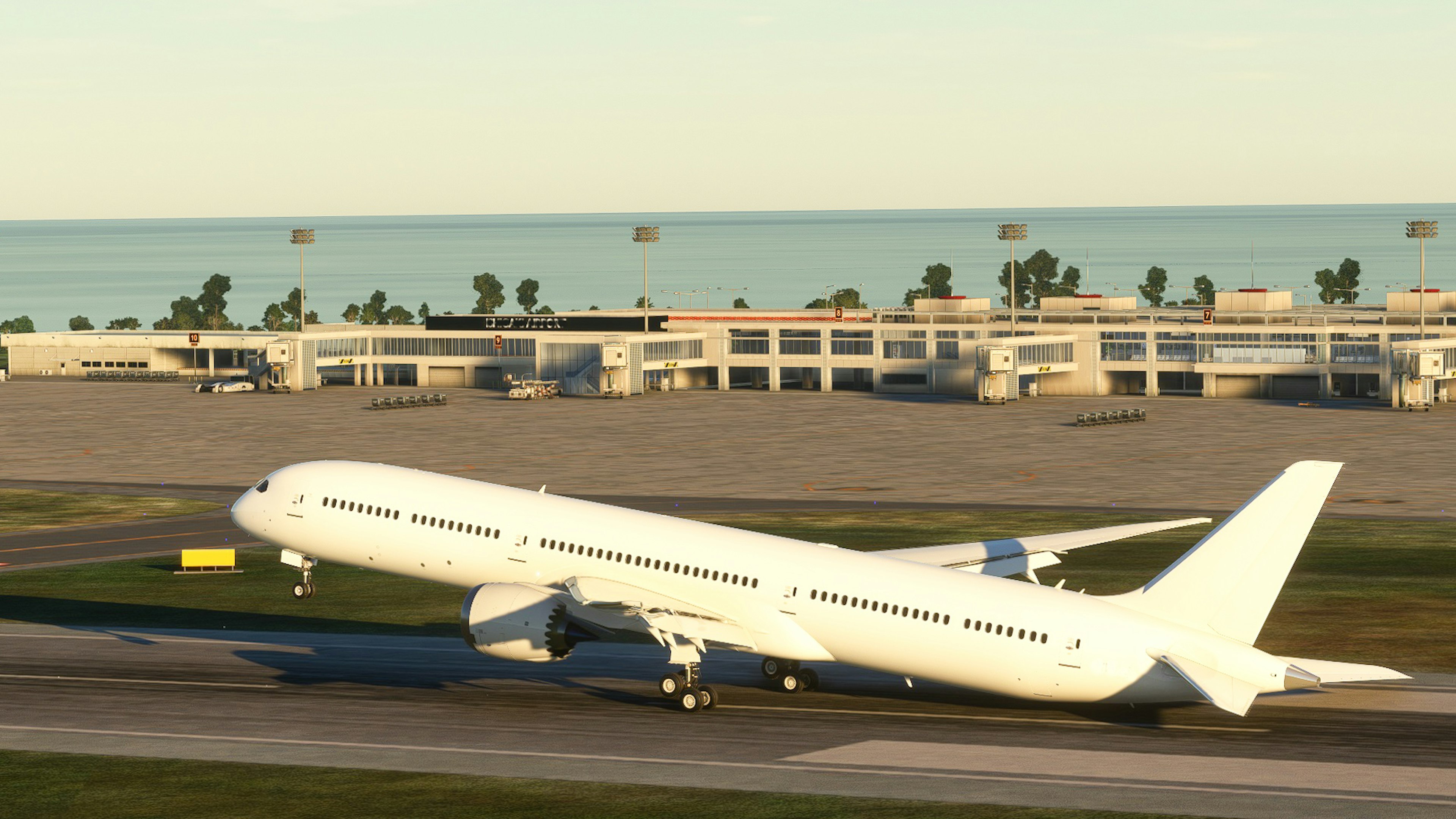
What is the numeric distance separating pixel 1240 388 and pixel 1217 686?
13969cm

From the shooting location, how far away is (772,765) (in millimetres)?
38344

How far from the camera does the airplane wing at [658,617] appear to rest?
4269 cm

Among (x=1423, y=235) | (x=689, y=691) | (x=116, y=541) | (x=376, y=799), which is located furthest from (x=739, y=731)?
(x=1423, y=235)

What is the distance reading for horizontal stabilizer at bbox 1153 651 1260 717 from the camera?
3712 centimetres

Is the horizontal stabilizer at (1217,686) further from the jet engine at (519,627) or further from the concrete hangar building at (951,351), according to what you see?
the concrete hangar building at (951,351)

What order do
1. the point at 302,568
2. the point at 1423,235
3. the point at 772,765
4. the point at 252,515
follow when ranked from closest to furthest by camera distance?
the point at 772,765 → the point at 252,515 → the point at 302,568 → the point at 1423,235

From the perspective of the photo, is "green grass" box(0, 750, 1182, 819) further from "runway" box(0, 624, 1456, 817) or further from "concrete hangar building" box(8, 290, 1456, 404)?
"concrete hangar building" box(8, 290, 1456, 404)

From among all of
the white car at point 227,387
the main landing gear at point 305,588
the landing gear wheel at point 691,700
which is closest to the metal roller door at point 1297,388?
the white car at point 227,387

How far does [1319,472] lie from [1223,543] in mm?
2812

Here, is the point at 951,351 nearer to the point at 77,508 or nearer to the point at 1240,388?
the point at 1240,388

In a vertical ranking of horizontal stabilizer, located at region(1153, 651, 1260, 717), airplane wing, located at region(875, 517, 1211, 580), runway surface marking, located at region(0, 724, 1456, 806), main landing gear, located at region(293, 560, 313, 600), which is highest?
airplane wing, located at region(875, 517, 1211, 580)

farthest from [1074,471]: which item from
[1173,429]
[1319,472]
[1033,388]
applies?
[1319,472]

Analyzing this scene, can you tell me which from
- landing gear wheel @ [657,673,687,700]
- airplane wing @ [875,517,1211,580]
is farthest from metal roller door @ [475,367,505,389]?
landing gear wheel @ [657,673,687,700]

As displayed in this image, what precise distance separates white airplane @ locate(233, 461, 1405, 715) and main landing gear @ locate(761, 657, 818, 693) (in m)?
0.06
